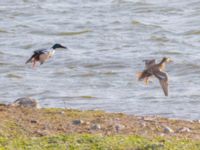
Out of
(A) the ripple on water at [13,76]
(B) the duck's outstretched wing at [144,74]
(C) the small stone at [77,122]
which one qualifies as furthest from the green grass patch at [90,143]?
(A) the ripple on water at [13,76]

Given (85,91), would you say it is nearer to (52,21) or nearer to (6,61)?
(6,61)

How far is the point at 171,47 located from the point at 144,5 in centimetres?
445

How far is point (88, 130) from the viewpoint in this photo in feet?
27.2

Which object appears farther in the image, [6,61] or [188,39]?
[188,39]

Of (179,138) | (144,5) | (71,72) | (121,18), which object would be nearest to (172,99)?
(71,72)

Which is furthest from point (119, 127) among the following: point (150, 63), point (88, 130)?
point (150, 63)

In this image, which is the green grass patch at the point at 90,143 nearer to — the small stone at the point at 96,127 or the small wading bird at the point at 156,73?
the small stone at the point at 96,127

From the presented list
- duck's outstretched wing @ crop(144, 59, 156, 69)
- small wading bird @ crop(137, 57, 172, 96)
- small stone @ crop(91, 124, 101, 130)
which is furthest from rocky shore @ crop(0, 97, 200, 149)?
duck's outstretched wing @ crop(144, 59, 156, 69)

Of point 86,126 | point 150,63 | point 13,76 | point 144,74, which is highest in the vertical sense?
point 150,63

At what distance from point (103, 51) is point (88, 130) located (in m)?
7.25

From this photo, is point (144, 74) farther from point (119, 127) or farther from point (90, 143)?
point (90, 143)

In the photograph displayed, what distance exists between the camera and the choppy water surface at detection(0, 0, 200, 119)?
39.1 feet

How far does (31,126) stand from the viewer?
26.7 feet

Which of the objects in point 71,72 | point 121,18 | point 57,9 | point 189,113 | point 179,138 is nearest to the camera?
point 179,138
